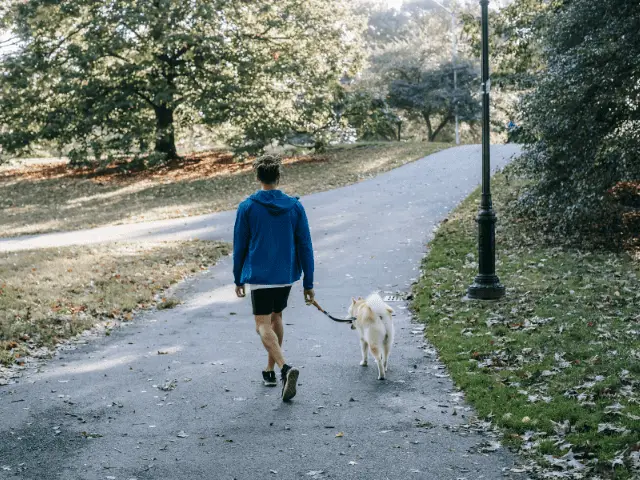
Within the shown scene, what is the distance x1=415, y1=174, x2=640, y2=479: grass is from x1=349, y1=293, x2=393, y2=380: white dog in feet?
2.49

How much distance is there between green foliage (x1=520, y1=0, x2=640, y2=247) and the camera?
484 inches

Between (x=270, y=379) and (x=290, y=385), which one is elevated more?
(x=290, y=385)

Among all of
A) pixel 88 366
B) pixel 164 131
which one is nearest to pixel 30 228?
pixel 164 131

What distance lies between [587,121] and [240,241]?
901 cm

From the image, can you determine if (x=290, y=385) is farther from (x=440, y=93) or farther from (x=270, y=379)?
(x=440, y=93)

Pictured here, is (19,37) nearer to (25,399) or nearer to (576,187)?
(576,187)

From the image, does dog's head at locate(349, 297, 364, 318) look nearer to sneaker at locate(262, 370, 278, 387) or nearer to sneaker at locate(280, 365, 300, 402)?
sneaker at locate(262, 370, 278, 387)

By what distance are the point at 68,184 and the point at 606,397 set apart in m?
29.7

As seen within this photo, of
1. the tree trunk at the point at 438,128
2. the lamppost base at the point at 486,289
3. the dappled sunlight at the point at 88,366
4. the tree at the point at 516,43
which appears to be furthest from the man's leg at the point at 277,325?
the tree trunk at the point at 438,128

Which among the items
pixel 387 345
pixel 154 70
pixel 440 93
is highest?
pixel 154 70

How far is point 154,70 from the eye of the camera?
105 ft

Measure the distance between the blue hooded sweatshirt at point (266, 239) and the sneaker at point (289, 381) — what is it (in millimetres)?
779

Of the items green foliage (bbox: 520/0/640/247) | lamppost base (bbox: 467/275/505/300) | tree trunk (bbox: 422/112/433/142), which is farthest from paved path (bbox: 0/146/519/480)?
tree trunk (bbox: 422/112/433/142)

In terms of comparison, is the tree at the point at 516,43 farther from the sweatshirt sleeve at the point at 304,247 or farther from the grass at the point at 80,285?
the sweatshirt sleeve at the point at 304,247
